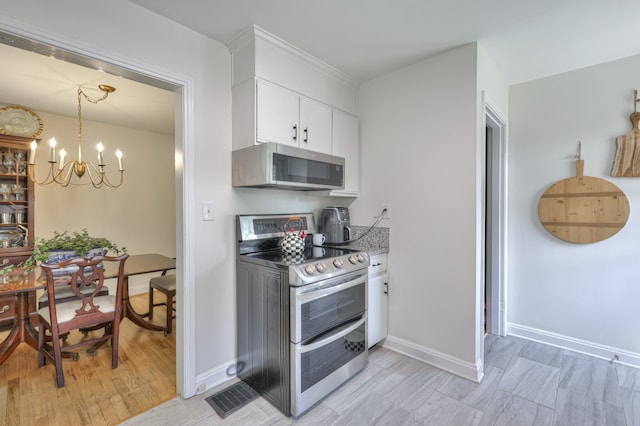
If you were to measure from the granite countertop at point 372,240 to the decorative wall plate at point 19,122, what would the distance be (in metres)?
3.84

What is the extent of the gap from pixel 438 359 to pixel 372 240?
108 centimetres

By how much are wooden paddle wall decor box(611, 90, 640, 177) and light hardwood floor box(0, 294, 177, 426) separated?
148 inches

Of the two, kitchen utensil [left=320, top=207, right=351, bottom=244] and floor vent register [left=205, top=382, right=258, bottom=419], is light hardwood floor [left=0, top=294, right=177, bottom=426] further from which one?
kitchen utensil [left=320, top=207, right=351, bottom=244]

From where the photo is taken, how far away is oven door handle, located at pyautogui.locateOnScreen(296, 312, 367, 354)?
5.74 feet

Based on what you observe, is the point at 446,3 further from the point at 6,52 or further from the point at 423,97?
the point at 6,52

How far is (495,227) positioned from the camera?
2863 millimetres

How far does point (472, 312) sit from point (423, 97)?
5.57ft

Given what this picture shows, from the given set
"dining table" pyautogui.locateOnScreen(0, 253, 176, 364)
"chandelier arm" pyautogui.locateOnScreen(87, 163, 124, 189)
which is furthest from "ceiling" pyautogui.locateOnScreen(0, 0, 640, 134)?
"dining table" pyautogui.locateOnScreen(0, 253, 176, 364)

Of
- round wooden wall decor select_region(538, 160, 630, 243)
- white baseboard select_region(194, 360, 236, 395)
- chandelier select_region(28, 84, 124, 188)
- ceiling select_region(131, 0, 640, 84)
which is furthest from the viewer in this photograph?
chandelier select_region(28, 84, 124, 188)

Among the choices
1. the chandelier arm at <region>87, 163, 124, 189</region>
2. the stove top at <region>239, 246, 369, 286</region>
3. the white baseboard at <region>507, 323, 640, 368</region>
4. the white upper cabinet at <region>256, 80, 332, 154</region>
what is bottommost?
the white baseboard at <region>507, 323, 640, 368</region>

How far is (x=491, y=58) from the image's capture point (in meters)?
2.37

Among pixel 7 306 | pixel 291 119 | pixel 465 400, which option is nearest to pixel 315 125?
pixel 291 119

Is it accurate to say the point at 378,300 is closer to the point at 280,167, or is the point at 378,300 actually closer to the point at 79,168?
the point at 280,167

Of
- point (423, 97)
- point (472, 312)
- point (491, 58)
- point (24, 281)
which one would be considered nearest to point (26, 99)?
point (24, 281)
